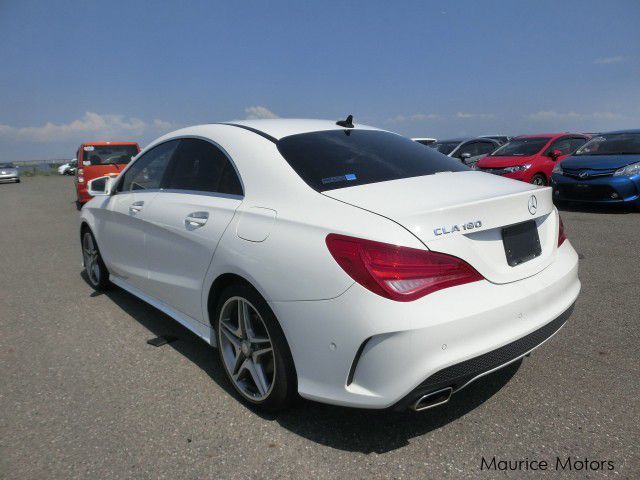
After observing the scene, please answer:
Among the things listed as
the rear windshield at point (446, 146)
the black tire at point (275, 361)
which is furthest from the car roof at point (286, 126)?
the rear windshield at point (446, 146)

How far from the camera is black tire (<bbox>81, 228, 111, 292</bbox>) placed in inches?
198

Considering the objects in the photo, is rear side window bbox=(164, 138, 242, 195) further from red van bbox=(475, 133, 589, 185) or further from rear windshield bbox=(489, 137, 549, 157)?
rear windshield bbox=(489, 137, 549, 157)

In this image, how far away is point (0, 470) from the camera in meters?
2.39

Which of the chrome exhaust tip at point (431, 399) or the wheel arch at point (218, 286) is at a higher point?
the wheel arch at point (218, 286)

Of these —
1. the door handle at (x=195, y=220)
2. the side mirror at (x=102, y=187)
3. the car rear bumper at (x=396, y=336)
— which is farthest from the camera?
the side mirror at (x=102, y=187)

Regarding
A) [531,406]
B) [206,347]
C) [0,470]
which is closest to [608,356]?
[531,406]

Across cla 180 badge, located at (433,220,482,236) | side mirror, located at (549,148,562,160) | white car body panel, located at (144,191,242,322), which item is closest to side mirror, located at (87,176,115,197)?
white car body panel, located at (144,191,242,322)

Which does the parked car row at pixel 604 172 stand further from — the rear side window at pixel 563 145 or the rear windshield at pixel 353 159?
the rear windshield at pixel 353 159

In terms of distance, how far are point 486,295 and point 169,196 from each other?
235 cm

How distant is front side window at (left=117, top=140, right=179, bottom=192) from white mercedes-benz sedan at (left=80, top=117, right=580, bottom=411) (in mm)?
460

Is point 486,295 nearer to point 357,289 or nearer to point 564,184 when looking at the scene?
point 357,289

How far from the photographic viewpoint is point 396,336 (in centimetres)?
208

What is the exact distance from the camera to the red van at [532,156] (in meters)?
11.4

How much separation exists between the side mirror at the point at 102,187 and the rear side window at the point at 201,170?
123 cm
